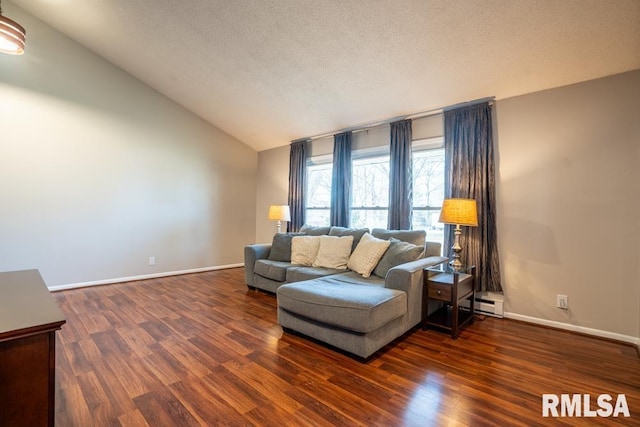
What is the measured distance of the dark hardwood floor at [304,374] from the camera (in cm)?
152

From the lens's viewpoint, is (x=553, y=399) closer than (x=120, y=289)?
Yes

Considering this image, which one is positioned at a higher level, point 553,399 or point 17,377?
point 17,377

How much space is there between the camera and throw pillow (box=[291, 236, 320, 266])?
3.61 metres

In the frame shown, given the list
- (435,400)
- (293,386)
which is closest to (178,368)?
(293,386)

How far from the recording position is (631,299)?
96.5 inches

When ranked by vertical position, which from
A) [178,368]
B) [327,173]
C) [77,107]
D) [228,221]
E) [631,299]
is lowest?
[178,368]

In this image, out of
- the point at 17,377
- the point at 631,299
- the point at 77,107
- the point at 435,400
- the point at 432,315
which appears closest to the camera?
the point at 17,377

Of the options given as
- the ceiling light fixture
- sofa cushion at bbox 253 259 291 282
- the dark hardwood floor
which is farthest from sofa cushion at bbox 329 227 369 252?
the ceiling light fixture

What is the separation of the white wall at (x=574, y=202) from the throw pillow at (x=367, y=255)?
4.21 ft

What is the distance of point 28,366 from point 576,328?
3.84 metres

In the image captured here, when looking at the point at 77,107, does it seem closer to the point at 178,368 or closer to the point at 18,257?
the point at 18,257

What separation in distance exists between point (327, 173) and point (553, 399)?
3.87 metres

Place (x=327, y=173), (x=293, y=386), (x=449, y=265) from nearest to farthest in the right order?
(x=293, y=386) → (x=449, y=265) → (x=327, y=173)

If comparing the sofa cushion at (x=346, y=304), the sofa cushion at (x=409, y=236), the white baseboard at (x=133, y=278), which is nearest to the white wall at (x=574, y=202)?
the sofa cushion at (x=409, y=236)
